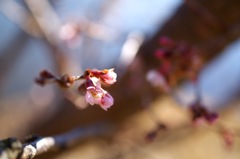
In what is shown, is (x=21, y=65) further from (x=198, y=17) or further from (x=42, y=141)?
(x=42, y=141)

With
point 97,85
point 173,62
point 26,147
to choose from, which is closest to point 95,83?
point 97,85

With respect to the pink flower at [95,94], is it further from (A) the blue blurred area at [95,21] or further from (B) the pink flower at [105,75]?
(A) the blue blurred area at [95,21]

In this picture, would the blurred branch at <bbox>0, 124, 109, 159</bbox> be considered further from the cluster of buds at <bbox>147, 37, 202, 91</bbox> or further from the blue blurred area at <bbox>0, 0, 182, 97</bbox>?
the blue blurred area at <bbox>0, 0, 182, 97</bbox>

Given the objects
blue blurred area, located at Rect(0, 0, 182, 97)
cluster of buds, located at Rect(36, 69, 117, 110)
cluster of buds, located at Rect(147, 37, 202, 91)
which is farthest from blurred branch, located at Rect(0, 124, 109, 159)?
blue blurred area, located at Rect(0, 0, 182, 97)

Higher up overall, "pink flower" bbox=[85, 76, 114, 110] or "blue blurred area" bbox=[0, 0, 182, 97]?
"blue blurred area" bbox=[0, 0, 182, 97]

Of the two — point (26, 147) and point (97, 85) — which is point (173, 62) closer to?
point (97, 85)

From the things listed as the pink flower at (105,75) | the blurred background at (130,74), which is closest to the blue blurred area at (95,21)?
the blurred background at (130,74)
